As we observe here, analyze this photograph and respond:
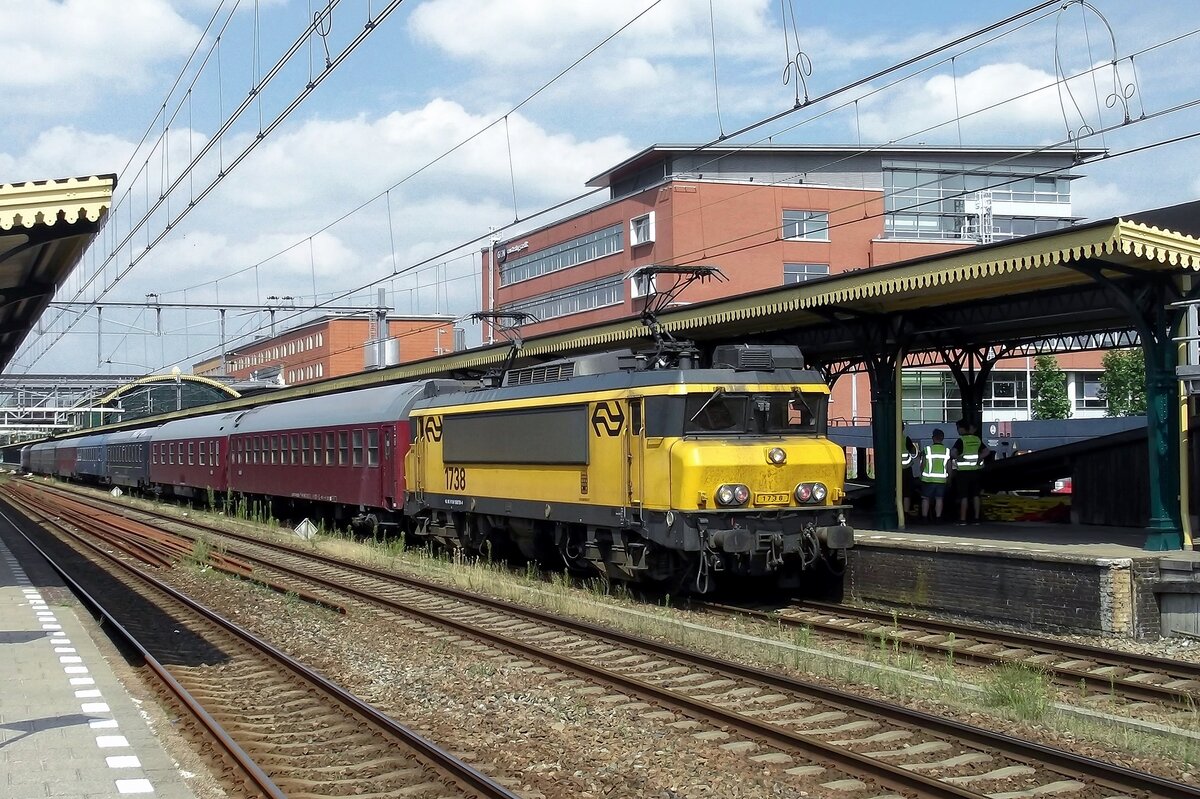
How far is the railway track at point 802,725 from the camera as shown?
280 inches

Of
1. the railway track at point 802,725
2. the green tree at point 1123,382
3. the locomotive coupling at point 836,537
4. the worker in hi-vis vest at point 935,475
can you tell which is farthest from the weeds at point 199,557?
the green tree at point 1123,382

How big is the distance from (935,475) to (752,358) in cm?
552

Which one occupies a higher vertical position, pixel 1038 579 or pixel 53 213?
pixel 53 213

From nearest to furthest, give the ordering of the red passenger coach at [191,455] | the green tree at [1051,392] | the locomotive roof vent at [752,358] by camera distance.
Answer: the locomotive roof vent at [752,358] < the red passenger coach at [191,455] < the green tree at [1051,392]

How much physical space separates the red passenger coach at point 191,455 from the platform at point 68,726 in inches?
871

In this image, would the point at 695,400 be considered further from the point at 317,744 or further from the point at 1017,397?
the point at 1017,397

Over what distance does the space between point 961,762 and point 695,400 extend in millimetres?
6798

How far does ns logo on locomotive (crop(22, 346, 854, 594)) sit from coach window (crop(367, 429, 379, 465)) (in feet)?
3.85

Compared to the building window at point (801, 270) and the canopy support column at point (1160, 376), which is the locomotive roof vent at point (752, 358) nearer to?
the canopy support column at point (1160, 376)

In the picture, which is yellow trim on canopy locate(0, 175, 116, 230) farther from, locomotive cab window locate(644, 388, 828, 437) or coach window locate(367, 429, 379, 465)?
coach window locate(367, 429, 379, 465)

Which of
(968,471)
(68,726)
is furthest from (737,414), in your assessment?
(68,726)

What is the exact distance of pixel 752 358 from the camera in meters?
14.7

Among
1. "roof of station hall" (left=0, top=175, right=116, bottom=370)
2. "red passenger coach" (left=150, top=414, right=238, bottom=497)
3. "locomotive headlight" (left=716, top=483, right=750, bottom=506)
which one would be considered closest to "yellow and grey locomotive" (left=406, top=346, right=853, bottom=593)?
"locomotive headlight" (left=716, top=483, right=750, bottom=506)

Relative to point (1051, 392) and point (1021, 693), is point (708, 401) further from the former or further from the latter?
point (1051, 392)
